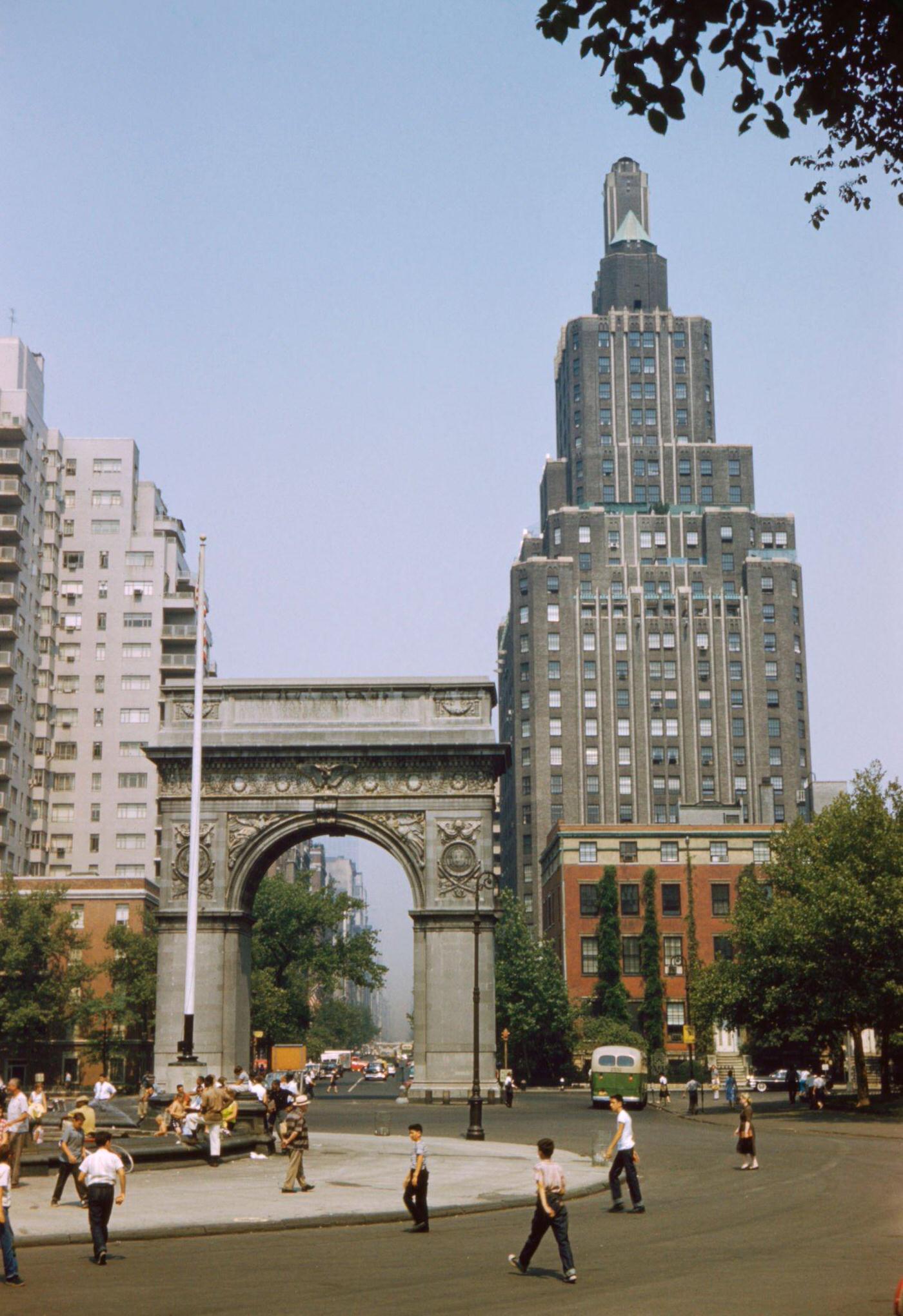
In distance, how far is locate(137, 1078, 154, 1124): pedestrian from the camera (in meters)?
41.0

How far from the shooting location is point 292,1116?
27141 mm

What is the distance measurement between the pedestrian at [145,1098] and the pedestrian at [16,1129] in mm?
9725

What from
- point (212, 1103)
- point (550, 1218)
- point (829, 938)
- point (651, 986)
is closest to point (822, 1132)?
point (829, 938)

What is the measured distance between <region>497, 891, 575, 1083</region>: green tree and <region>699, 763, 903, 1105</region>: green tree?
31278 mm

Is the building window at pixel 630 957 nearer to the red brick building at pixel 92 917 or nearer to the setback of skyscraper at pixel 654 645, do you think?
the setback of skyscraper at pixel 654 645

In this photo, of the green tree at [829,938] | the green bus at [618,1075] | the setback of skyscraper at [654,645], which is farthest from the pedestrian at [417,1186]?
the setback of skyscraper at [654,645]

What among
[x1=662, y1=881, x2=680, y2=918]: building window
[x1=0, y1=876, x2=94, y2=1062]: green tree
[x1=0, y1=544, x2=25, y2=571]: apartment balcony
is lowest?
[x1=0, y1=876, x2=94, y2=1062]: green tree

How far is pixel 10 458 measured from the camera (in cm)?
9975

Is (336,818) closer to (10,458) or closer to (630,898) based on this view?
(630,898)

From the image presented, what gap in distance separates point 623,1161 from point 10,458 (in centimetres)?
8426

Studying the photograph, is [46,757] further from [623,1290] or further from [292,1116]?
[623,1290]

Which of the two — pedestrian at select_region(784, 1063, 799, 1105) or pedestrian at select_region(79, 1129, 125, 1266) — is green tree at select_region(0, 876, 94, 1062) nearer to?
pedestrian at select_region(784, 1063, 799, 1105)

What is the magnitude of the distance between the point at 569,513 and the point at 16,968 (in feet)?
259

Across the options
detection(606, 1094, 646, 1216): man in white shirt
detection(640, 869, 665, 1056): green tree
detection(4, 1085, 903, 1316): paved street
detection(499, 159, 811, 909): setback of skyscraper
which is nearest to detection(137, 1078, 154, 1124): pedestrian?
detection(4, 1085, 903, 1316): paved street
